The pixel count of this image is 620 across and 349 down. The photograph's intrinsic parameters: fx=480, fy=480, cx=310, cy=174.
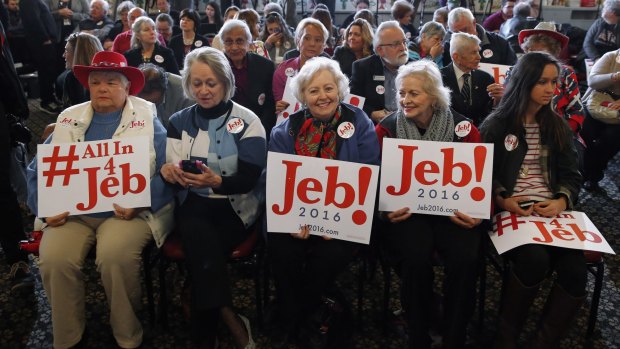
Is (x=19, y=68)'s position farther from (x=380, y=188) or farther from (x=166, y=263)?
(x=380, y=188)

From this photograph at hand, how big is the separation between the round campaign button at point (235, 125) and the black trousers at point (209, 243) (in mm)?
375

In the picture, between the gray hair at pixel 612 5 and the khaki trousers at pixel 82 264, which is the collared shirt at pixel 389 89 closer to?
the khaki trousers at pixel 82 264

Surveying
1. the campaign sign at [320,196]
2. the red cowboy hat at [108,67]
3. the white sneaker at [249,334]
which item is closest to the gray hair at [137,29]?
the red cowboy hat at [108,67]

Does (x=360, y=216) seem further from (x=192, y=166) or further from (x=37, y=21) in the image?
(x=37, y=21)

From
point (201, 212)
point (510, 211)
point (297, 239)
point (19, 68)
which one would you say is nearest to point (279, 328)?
point (297, 239)

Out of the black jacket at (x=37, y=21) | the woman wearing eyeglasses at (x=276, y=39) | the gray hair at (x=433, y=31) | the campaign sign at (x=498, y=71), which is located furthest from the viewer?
the black jacket at (x=37, y=21)

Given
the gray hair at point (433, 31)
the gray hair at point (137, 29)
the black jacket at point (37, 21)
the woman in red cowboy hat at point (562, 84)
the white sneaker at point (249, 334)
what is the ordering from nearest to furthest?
the white sneaker at point (249, 334) < the woman in red cowboy hat at point (562, 84) < the gray hair at point (433, 31) < the gray hair at point (137, 29) < the black jacket at point (37, 21)

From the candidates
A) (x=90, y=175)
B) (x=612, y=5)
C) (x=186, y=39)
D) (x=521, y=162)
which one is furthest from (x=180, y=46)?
(x=612, y=5)

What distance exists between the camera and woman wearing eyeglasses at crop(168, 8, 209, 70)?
217 inches

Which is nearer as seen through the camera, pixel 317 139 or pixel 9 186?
pixel 317 139

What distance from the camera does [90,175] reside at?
2.32 meters

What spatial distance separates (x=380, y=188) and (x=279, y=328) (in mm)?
936

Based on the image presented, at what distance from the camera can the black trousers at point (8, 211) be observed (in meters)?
2.71

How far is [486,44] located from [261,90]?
2.25m
